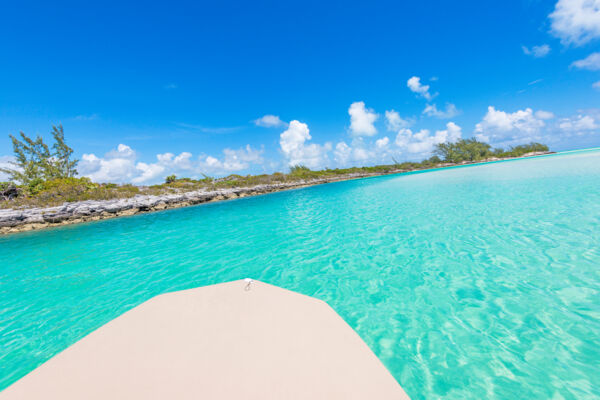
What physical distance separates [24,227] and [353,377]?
2842 centimetres

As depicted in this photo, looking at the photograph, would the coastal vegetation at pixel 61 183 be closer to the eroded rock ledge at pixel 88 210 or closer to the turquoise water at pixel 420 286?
the eroded rock ledge at pixel 88 210

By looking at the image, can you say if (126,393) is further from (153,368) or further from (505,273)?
(505,273)

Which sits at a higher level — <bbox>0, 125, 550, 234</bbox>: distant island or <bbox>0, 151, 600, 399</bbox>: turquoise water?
<bbox>0, 125, 550, 234</bbox>: distant island

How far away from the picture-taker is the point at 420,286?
13.6ft

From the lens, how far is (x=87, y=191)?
77.9 ft

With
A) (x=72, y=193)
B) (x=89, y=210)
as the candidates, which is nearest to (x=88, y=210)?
(x=89, y=210)

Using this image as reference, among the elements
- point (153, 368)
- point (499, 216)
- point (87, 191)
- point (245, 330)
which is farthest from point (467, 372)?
point (87, 191)

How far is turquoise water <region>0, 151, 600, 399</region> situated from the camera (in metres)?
2.50

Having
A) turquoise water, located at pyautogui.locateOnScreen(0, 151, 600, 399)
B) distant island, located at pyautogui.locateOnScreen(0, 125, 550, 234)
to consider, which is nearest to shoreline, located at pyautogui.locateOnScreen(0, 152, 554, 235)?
distant island, located at pyautogui.locateOnScreen(0, 125, 550, 234)

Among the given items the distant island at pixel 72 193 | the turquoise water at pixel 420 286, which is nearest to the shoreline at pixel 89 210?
the distant island at pixel 72 193

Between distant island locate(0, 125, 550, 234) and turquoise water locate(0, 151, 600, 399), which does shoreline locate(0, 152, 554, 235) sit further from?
turquoise water locate(0, 151, 600, 399)

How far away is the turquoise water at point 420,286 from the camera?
250 centimetres

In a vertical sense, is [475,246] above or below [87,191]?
below

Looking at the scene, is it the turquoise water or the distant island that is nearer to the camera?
the turquoise water
